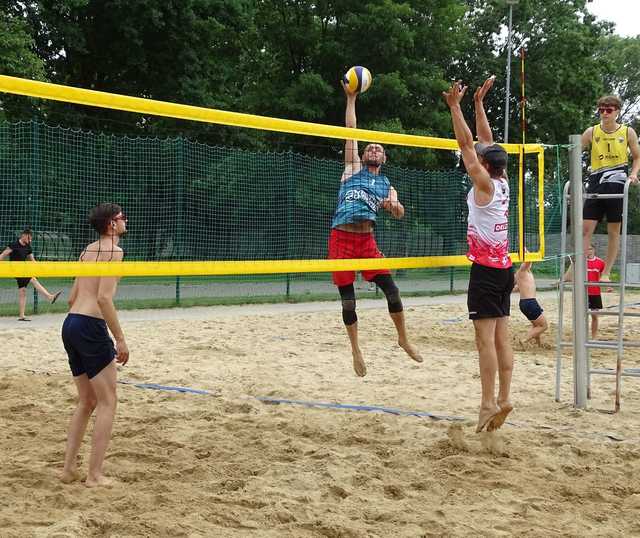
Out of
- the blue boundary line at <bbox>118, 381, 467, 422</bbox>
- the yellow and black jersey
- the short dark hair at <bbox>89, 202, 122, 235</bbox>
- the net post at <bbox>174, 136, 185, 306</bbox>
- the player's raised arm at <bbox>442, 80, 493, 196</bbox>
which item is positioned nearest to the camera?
the short dark hair at <bbox>89, 202, 122, 235</bbox>

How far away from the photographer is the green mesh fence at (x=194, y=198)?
30.9 feet

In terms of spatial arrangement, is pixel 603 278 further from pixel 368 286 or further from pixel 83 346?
pixel 368 286

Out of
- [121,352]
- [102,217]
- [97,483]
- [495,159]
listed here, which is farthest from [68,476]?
[495,159]

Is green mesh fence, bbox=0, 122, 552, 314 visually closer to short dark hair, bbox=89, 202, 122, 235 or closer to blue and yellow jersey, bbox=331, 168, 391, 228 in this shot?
blue and yellow jersey, bbox=331, 168, 391, 228

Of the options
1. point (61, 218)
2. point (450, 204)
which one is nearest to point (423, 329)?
point (450, 204)

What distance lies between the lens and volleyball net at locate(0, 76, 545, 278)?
9109 mm

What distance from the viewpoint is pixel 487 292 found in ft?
16.3

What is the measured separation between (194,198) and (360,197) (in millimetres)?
6052

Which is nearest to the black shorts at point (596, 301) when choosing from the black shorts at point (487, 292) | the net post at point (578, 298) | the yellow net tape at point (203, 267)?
the net post at point (578, 298)

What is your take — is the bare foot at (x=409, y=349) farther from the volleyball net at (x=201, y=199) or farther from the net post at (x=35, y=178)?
the net post at (x=35, y=178)

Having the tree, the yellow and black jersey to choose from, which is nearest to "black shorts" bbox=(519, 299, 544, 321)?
the yellow and black jersey

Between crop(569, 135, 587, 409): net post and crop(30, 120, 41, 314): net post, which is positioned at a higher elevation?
crop(30, 120, 41, 314): net post

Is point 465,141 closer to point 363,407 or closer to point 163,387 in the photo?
point 363,407

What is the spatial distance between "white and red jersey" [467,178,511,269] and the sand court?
1.14m
